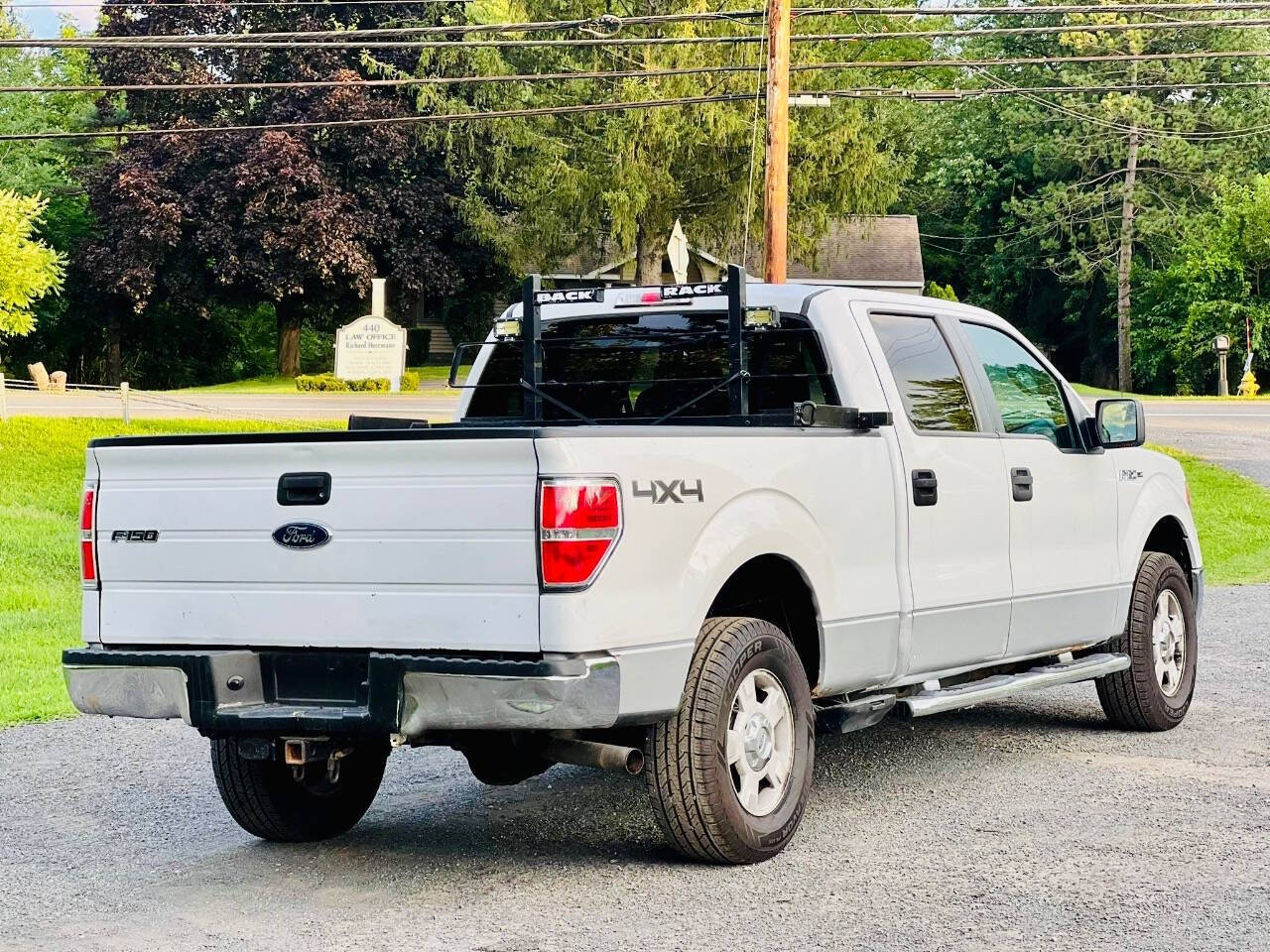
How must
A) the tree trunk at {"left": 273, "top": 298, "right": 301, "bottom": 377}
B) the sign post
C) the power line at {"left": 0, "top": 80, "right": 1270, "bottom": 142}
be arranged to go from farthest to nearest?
the tree trunk at {"left": 273, "top": 298, "right": 301, "bottom": 377}, the sign post, the power line at {"left": 0, "top": 80, "right": 1270, "bottom": 142}

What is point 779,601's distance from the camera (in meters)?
6.29

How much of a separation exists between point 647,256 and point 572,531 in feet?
140

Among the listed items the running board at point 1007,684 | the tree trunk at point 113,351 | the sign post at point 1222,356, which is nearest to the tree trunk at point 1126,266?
the sign post at point 1222,356

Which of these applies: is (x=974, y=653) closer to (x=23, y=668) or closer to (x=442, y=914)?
(x=442, y=914)

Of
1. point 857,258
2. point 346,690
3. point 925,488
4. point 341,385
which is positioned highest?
point 857,258

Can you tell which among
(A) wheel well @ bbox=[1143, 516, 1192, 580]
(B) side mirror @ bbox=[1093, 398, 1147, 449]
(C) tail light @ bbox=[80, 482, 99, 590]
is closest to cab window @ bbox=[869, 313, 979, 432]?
(B) side mirror @ bbox=[1093, 398, 1147, 449]

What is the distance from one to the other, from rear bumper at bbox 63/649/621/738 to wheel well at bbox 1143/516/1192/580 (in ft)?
14.6

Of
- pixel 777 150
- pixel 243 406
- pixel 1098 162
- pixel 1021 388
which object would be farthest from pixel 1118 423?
pixel 1098 162

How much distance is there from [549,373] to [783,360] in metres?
1.13

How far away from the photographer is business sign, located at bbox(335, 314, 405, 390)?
3794 cm

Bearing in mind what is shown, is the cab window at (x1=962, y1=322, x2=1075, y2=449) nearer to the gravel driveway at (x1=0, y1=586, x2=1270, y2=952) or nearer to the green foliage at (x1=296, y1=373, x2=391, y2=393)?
A: the gravel driveway at (x1=0, y1=586, x2=1270, y2=952)

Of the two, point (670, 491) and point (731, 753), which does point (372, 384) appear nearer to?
point (731, 753)

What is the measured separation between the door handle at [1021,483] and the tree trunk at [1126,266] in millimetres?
48877

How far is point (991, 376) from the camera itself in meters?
7.58
